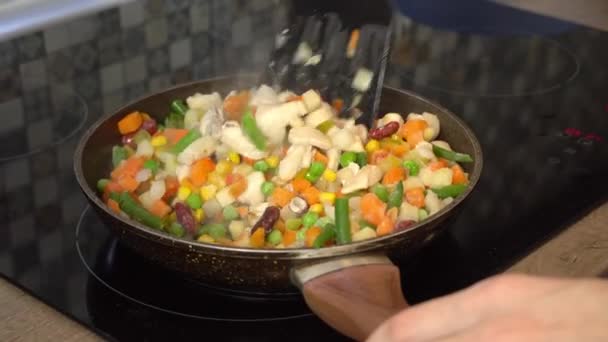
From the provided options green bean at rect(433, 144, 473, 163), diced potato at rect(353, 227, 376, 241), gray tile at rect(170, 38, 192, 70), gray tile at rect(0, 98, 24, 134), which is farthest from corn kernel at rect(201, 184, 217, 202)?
gray tile at rect(170, 38, 192, 70)

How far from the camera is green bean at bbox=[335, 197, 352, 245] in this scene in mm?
981

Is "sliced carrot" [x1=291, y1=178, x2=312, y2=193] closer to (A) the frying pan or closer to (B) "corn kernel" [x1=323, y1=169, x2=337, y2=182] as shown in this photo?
(B) "corn kernel" [x1=323, y1=169, x2=337, y2=182]

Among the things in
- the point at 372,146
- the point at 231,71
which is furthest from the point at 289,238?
the point at 231,71

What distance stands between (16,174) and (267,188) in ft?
1.33

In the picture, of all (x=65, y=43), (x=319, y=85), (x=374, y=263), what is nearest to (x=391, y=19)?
(x=319, y=85)

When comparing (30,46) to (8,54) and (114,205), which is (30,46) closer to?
(8,54)

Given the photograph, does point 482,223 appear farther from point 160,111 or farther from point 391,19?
point 160,111

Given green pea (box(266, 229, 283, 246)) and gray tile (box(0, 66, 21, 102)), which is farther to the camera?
gray tile (box(0, 66, 21, 102))

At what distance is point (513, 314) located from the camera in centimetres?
56

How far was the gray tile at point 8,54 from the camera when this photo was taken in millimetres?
1559

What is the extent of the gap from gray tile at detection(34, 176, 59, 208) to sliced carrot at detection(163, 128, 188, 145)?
177 millimetres

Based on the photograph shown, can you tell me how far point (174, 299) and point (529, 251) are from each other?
45 centimetres

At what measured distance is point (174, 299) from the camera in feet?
3.27

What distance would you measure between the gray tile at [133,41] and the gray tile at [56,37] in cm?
11
